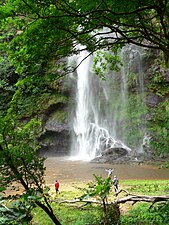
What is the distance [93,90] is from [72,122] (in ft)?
14.4

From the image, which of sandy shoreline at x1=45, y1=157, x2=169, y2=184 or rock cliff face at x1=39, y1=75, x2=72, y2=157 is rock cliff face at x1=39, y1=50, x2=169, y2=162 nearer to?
rock cliff face at x1=39, y1=75, x2=72, y2=157

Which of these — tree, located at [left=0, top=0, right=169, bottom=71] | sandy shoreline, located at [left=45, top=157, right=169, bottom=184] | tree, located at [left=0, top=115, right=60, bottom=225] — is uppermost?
tree, located at [left=0, top=0, right=169, bottom=71]

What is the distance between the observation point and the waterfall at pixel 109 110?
27.2 m

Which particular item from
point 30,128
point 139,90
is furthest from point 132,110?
point 30,128

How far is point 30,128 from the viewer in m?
4.64

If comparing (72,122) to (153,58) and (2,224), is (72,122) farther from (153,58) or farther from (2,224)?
(2,224)

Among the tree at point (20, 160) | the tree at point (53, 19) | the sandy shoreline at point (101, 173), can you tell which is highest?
the tree at point (53, 19)

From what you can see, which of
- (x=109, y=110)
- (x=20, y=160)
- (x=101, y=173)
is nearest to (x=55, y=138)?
(x=109, y=110)

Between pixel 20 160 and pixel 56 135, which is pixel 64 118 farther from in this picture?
pixel 20 160

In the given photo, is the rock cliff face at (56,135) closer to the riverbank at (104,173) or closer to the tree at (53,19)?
the riverbank at (104,173)

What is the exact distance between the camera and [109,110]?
3031 centimetres

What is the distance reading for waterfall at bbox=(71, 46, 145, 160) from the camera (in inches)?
1072

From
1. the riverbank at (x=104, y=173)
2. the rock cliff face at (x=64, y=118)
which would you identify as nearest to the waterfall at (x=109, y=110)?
the rock cliff face at (x=64, y=118)

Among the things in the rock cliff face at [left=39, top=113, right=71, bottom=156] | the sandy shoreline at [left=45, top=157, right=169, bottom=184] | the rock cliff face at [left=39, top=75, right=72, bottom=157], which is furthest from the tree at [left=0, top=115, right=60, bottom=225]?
the rock cliff face at [left=39, top=113, right=71, bottom=156]
